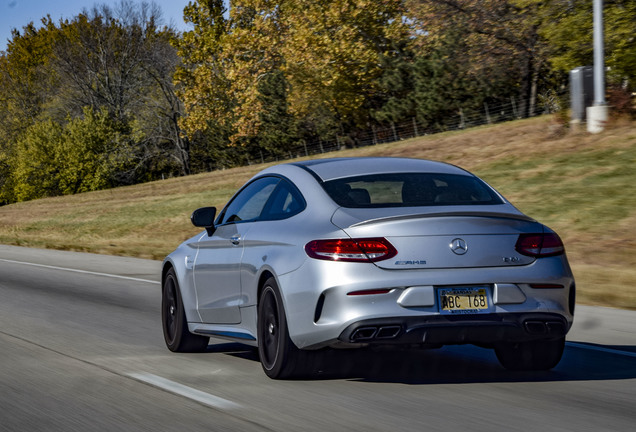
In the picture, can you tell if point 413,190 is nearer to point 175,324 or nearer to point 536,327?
point 536,327

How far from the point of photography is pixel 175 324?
8.42 meters

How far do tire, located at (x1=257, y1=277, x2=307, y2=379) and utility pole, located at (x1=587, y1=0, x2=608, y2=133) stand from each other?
58.2 ft

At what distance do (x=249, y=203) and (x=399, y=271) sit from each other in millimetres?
2087

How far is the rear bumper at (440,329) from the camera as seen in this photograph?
229 inches

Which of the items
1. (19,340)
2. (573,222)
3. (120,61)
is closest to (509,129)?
(573,222)

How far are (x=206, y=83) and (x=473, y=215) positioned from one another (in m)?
42.4

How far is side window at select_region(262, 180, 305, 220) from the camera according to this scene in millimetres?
6707

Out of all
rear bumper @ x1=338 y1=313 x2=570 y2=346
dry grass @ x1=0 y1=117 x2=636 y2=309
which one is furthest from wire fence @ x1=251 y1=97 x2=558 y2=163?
rear bumper @ x1=338 y1=313 x2=570 y2=346

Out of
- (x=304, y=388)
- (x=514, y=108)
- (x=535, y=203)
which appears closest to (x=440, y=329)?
(x=304, y=388)

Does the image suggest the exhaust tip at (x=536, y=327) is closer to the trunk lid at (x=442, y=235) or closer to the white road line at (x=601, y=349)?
the trunk lid at (x=442, y=235)

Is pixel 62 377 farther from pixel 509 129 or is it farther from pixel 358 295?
pixel 509 129

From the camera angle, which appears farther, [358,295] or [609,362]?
[609,362]

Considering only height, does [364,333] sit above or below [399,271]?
below

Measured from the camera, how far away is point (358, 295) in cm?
587
